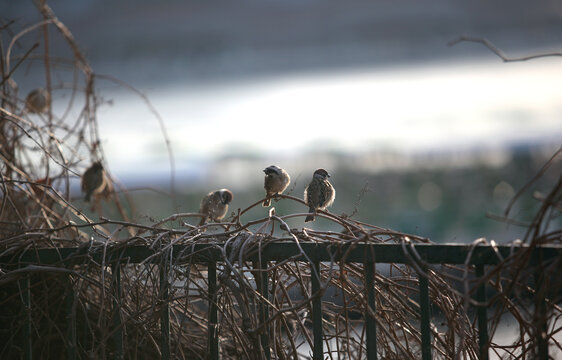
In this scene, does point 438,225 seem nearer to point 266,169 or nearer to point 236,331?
point 266,169

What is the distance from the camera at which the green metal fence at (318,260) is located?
1203mm

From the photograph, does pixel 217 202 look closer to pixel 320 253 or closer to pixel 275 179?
pixel 275 179

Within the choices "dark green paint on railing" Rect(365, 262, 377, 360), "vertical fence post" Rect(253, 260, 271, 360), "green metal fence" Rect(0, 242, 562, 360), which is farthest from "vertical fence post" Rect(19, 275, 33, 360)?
"dark green paint on railing" Rect(365, 262, 377, 360)

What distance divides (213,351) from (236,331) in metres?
0.08

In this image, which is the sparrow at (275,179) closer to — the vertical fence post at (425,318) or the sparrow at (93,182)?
the sparrow at (93,182)

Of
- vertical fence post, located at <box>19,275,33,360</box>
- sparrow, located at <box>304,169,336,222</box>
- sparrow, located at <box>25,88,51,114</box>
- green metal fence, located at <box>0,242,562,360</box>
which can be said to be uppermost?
sparrow, located at <box>25,88,51,114</box>

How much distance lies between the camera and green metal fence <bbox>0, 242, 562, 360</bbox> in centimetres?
120

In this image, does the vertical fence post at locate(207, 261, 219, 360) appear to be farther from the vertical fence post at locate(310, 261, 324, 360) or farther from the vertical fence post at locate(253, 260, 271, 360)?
the vertical fence post at locate(310, 261, 324, 360)

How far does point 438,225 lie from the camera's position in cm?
1294

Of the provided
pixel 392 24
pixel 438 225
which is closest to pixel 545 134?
pixel 438 225

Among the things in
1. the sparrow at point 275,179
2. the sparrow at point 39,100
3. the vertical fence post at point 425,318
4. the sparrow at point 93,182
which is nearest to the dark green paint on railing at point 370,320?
the vertical fence post at point 425,318

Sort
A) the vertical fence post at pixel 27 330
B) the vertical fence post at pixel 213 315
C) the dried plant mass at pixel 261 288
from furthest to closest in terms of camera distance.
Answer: the vertical fence post at pixel 27 330
the vertical fence post at pixel 213 315
the dried plant mass at pixel 261 288

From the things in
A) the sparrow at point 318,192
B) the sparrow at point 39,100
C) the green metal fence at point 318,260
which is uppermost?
the sparrow at point 39,100

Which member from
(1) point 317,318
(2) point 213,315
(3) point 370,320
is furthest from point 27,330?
(3) point 370,320
